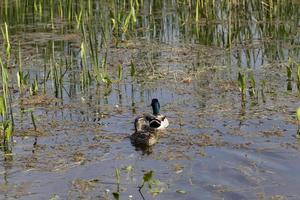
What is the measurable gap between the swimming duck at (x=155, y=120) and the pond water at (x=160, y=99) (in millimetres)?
167

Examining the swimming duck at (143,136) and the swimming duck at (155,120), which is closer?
the swimming duck at (143,136)

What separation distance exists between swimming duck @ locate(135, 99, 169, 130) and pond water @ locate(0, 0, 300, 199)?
0.17 m

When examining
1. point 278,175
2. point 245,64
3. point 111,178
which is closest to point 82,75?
point 245,64

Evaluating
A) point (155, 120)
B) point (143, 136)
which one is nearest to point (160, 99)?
point (155, 120)

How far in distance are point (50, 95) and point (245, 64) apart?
3353mm

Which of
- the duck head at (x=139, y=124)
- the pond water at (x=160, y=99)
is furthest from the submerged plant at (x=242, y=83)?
the duck head at (x=139, y=124)

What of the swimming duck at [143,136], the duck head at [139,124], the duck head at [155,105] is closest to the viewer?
the swimming duck at [143,136]

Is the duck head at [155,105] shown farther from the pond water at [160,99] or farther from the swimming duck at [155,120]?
the pond water at [160,99]

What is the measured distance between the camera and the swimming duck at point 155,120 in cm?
838

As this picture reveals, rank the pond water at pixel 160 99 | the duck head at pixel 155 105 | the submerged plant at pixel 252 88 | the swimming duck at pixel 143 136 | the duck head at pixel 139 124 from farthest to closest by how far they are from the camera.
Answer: the submerged plant at pixel 252 88 → the duck head at pixel 155 105 → the duck head at pixel 139 124 → the swimming duck at pixel 143 136 → the pond water at pixel 160 99

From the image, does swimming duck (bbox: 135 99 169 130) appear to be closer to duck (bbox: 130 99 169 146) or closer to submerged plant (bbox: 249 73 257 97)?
duck (bbox: 130 99 169 146)

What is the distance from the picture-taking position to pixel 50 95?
9.88 m

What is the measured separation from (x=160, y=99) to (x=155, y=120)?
4.48 ft

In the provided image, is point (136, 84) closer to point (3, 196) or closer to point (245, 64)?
point (245, 64)
